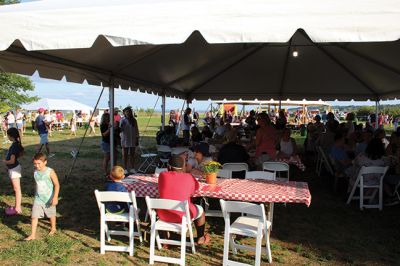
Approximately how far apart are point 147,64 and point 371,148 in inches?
167

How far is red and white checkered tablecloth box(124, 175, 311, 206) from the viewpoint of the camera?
Result: 12.8ft

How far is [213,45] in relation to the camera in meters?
7.23

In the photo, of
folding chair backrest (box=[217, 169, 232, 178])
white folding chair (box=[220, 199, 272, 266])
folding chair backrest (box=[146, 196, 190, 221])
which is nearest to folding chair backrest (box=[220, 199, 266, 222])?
white folding chair (box=[220, 199, 272, 266])

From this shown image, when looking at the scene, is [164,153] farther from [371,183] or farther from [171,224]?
[171,224]

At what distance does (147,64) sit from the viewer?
24.8 feet

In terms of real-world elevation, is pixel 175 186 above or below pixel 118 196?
above

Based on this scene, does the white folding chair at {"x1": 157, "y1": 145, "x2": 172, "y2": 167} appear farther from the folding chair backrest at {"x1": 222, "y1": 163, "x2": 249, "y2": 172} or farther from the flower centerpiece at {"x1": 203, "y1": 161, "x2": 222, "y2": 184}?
the flower centerpiece at {"x1": 203, "y1": 161, "x2": 222, "y2": 184}

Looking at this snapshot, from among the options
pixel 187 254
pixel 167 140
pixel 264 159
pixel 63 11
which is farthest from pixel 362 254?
pixel 167 140

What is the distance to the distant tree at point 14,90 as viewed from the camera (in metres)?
26.1

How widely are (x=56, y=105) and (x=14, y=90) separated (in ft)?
13.4

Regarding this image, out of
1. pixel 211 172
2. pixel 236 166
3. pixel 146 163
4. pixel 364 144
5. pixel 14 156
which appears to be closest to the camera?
pixel 211 172

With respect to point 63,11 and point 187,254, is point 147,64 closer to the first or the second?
point 63,11

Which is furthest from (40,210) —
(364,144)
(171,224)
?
(364,144)

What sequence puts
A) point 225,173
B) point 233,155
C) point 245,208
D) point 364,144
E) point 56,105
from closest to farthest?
point 245,208 < point 225,173 < point 233,155 < point 364,144 < point 56,105
